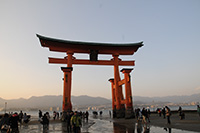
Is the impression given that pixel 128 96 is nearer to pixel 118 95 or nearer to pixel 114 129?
pixel 118 95

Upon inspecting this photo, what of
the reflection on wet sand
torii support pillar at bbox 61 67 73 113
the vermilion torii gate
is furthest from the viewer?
the vermilion torii gate

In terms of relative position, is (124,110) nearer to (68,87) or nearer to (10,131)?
(68,87)

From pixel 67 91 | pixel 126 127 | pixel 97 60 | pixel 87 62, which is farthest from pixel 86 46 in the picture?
pixel 126 127

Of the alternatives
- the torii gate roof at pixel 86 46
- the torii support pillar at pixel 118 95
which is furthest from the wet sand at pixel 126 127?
the torii gate roof at pixel 86 46

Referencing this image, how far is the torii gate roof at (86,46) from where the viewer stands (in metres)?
18.7

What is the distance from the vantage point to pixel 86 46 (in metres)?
20.0

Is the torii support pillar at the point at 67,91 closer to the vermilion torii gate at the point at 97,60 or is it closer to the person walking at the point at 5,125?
the vermilion torii gate at the point at 97,60

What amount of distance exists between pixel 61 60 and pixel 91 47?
437 centimetres

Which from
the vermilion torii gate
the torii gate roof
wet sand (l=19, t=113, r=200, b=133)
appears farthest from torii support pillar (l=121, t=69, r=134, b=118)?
wet sand (l=19, t=113, r=200, b=133)

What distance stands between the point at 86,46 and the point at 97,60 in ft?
8.06

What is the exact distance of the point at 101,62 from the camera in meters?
20.9

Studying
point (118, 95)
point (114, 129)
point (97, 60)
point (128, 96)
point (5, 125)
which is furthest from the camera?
point (97, 60)

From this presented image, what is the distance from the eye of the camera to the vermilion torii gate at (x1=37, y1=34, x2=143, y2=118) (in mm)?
18156

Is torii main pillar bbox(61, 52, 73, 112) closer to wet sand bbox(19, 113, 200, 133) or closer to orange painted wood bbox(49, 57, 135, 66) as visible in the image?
orange painted wood bbox(49, 57, 135, 66)
